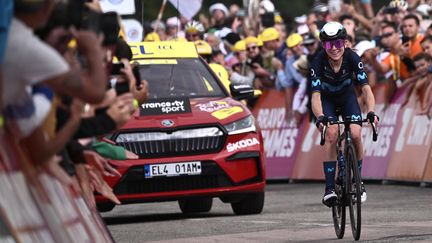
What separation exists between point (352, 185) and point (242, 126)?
283 centimetres

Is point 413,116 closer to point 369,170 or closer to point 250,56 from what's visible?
point 369,170

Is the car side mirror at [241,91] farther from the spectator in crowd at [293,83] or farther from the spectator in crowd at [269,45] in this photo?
the spectator in crowd at [269,45]

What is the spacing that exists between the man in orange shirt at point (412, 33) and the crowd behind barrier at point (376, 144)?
2.01ft

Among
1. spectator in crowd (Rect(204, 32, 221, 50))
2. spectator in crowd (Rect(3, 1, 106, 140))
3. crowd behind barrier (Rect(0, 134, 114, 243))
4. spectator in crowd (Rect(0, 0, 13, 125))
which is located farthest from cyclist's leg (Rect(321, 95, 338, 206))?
spectator in crowd (Rect(204, 32, 221, 50))

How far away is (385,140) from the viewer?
841 inches

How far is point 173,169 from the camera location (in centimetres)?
1548

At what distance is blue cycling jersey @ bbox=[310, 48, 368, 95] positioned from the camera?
46.2 feet

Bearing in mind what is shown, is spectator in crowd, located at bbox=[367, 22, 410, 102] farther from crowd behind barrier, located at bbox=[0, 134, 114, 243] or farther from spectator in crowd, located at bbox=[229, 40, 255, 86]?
crowd behind barrier, located at bbox=[0, 134, 114, 243]

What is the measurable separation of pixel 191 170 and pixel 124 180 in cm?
71

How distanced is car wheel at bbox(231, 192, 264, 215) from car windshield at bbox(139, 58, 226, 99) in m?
1.25

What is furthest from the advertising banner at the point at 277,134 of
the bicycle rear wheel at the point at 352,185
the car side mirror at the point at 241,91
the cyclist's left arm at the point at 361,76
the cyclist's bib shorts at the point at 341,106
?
the bicycle rear wheel at the point at 352,185

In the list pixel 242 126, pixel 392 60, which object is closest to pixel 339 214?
pixel 242 126

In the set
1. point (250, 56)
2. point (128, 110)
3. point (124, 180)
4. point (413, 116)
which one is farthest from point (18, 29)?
point (250, 56)

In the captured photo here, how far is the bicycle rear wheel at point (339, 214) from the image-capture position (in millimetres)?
13125
